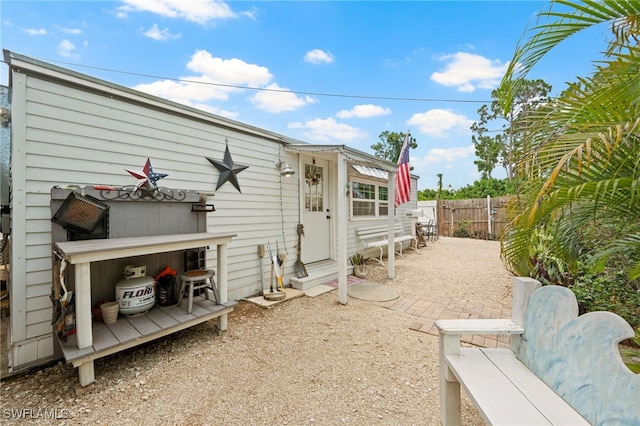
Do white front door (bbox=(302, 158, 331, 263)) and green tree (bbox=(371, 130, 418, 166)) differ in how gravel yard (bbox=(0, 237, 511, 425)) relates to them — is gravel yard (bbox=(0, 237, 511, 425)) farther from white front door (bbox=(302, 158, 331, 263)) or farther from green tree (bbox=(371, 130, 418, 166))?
green tree (bbox=(371, 130, 418, 166))

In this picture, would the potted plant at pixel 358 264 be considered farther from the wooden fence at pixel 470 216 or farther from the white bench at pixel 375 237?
the wooden fence at pixel 470 216

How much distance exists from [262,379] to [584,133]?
2531mm

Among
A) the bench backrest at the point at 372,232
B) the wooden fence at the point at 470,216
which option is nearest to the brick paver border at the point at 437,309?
the bench backrest at the point at 372,232

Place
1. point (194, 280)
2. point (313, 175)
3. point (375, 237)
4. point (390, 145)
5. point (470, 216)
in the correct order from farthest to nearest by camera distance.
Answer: point (390, 145) < point (470, 216) < point (375, 237) < point (313, 175) < point (194, 280)

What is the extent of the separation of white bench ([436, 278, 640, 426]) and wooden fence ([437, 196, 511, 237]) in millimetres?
10492

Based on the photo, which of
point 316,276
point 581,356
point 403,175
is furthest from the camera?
point 403,175

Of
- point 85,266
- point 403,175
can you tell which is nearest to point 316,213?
point 403,175

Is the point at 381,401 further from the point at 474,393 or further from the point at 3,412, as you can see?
the point at 3,412

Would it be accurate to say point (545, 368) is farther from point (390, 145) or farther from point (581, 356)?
point (390, 145)

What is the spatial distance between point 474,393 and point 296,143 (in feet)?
13.9

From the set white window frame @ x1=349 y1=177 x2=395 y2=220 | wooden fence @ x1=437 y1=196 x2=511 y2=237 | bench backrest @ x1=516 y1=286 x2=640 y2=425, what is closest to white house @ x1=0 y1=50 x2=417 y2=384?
white window frame @ x1=349 y1=177 x2=395 y2=220

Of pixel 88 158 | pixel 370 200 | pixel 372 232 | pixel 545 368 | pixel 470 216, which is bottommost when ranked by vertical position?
pixel 545 368

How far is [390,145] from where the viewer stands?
21.1m

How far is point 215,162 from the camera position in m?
3.60
